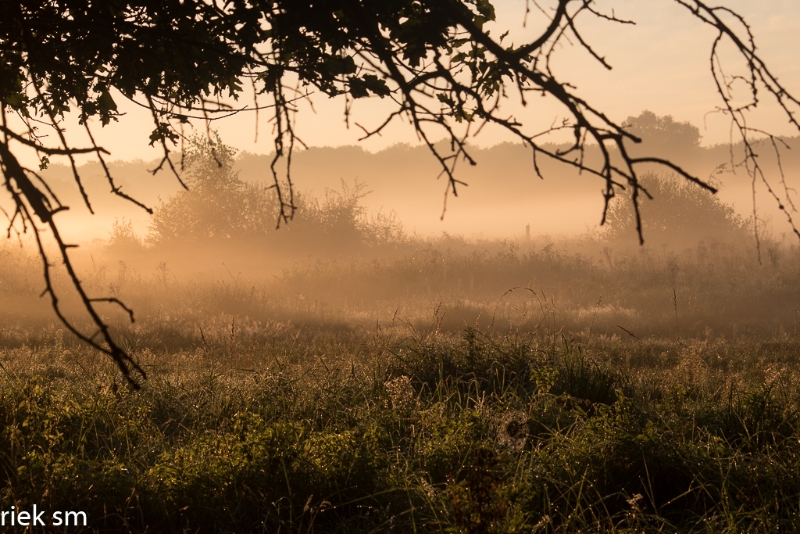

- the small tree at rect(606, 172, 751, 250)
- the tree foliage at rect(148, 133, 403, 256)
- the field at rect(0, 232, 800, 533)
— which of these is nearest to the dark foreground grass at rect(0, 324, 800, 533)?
the field at rect(0, 232, 800, 533)

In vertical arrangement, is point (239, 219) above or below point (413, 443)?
above

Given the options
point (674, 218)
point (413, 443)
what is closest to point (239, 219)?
point (674, 218)

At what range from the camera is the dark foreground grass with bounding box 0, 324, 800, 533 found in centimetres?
286

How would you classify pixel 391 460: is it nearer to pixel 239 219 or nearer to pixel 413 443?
pixel 413 443

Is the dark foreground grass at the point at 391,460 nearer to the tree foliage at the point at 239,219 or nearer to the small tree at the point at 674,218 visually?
the tree foliage at the point at 239,219

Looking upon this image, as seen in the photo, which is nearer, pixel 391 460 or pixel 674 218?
pixel 391 460

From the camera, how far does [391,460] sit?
3.54 m

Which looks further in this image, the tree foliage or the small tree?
the small tree

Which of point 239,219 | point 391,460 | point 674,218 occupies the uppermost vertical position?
point 239,219

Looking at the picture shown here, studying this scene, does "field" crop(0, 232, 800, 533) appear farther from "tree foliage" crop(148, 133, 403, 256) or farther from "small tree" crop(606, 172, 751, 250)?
"small tree" crop(606, 172, 751, 250)

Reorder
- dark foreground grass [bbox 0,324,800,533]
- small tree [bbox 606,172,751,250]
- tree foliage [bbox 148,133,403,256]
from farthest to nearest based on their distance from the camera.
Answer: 1. small tree [bbox 606,172,751,250]
2. tree foliage [bbox 148,133,403,256]
3. dark foreground grass [bbox 0,324,800,533]

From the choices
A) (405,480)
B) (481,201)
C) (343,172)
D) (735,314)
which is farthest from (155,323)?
(343,172)

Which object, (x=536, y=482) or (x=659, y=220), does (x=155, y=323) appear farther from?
(x=659, y=220)

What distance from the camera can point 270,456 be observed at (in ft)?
10.3
